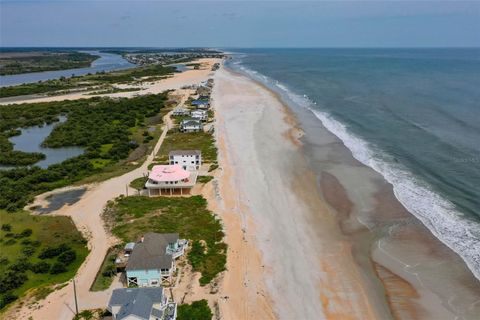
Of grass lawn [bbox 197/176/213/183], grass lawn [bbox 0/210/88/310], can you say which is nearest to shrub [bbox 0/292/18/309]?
grass lawn [bbox 0/210/88/310]

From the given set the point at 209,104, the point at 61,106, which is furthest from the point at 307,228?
the point at 61,106

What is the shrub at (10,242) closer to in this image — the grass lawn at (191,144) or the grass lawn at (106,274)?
the grass lawn at (106,274)

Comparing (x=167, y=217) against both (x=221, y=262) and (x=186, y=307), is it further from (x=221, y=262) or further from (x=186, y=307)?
(x=186, y=307)

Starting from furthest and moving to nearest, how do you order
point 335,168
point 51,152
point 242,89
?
point 242,89 < point 51,152 < point 335,168

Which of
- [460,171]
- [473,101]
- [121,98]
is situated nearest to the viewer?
[460,171]

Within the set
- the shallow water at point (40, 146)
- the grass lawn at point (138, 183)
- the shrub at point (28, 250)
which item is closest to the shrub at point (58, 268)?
the shrub at point (28, 250)

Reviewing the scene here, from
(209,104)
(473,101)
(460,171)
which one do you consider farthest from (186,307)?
(473,101)

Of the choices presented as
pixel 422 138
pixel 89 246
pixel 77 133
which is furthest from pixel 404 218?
pixel 77 133

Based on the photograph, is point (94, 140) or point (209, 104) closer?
point (94, 140)
